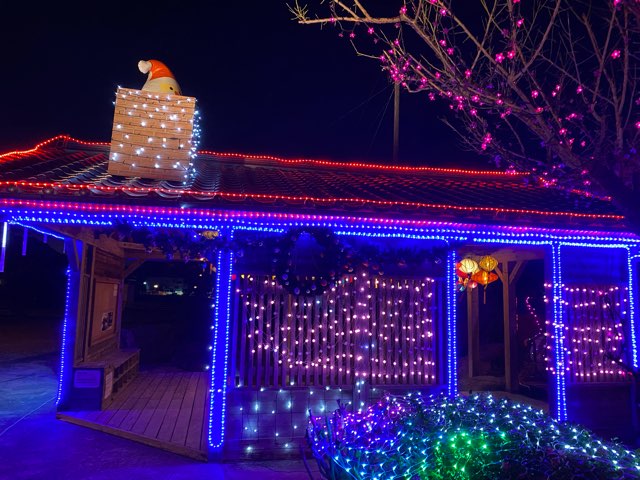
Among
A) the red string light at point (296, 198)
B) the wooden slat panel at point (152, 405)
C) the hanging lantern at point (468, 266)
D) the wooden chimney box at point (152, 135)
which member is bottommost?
the wooden slat panel at point (152, 405)

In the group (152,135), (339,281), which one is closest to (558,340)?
(339,281)

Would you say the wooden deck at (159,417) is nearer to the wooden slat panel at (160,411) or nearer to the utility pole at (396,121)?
the wooden slat panel at (160,411)

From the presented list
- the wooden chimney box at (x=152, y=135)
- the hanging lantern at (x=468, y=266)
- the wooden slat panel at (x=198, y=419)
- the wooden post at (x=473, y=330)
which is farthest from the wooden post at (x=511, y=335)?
the wooden chimney box at (x=152, y=135)

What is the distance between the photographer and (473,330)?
10.8 meters

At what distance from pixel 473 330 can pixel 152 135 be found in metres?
8.45

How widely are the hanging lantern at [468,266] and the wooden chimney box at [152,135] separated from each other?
19.1ft

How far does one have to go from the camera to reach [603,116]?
5.21m

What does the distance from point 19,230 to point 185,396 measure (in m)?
4.22

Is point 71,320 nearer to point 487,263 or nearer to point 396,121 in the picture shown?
point 487,263

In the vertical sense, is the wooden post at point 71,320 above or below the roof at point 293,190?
below

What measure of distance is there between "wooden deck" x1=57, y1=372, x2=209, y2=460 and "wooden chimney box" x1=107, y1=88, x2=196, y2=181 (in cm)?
371

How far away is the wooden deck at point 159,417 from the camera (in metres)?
6.17

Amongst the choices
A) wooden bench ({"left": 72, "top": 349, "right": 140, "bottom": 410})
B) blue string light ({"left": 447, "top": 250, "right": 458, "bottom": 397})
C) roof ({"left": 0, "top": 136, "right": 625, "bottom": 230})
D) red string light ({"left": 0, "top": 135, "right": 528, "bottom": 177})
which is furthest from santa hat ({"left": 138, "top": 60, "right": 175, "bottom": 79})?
blue string light ({"left": 447, "top": 250, "right": 458, "bottom": 397})

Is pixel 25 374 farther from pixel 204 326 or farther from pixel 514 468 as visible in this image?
pixel 514 468
